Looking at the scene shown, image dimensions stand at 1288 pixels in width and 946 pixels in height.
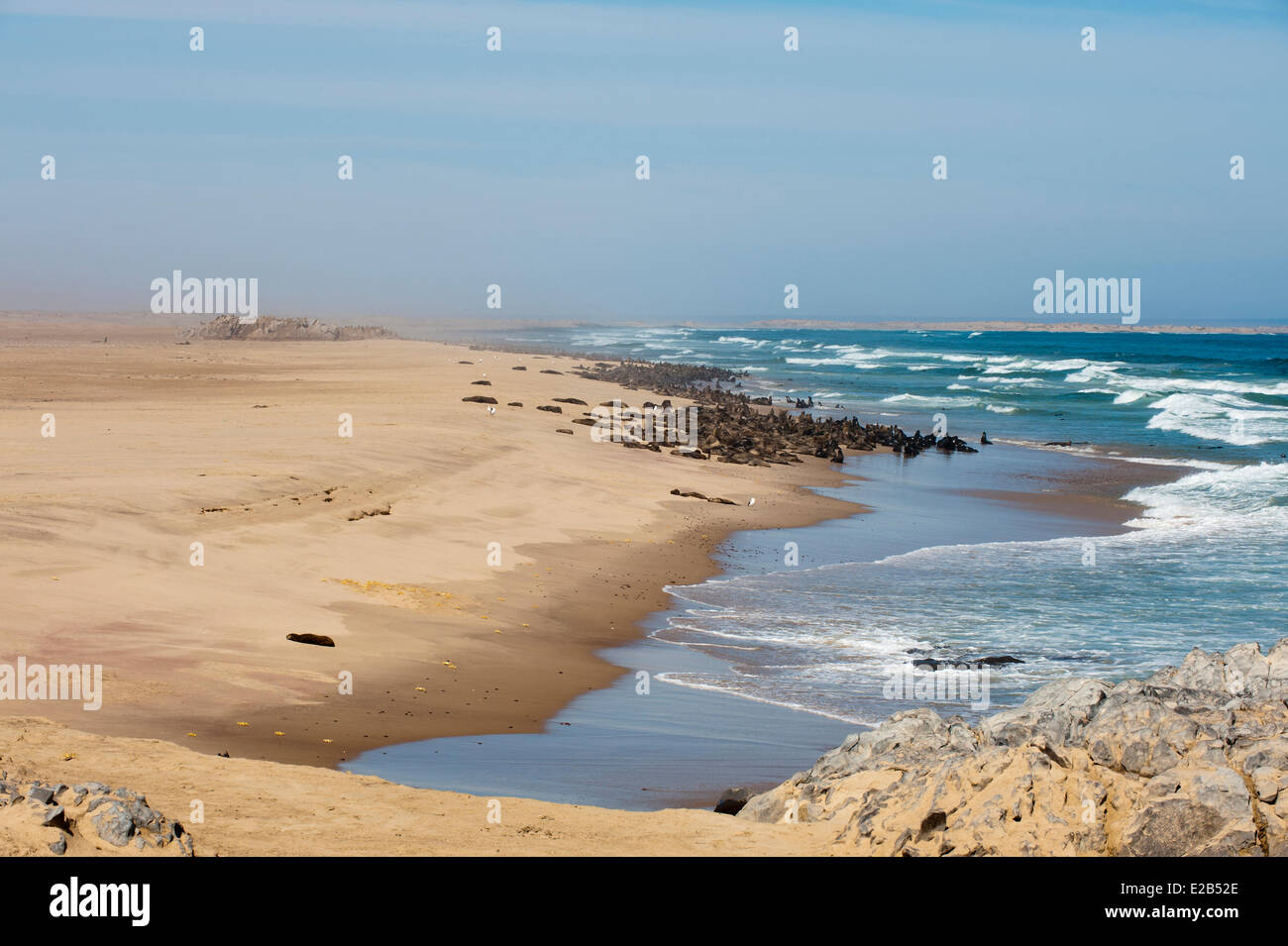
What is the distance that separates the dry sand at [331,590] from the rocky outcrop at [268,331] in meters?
49.3

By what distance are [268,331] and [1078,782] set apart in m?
78.0

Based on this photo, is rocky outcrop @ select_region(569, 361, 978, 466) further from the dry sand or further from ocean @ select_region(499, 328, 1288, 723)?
the dry sand

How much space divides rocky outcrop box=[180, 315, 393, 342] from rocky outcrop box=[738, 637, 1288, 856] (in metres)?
75.2

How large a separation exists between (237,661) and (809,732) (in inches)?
206

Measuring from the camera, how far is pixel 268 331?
254 ft

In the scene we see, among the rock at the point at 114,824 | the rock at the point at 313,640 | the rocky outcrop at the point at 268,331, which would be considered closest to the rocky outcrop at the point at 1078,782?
the rock at the point at 114,824

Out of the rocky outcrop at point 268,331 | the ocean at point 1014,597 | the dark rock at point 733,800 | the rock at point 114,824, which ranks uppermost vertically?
the rocky outcrop at point 268,331

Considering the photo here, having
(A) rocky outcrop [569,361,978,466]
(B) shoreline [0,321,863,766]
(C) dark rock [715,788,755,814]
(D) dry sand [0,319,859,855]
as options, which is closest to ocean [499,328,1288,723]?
(B) shoreline [0,321,863,766]

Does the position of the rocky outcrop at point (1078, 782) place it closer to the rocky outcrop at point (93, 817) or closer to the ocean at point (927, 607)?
the ocean at point (927, 607)

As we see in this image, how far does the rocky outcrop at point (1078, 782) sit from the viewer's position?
5680mm

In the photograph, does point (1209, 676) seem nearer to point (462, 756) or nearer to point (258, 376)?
point (462, 756)

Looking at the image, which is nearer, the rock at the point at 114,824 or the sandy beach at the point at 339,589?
the rock at the point at 114,824

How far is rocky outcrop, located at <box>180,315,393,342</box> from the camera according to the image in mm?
76875
